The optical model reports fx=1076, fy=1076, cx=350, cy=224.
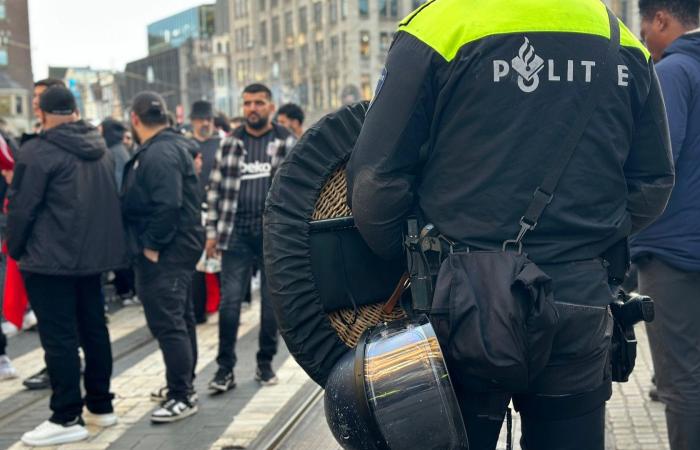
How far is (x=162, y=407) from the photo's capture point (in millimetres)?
6203

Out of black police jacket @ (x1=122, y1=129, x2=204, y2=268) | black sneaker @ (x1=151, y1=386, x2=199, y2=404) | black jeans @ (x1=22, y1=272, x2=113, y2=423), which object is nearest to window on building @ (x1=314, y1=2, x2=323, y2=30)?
black sneaker @ (x1=151, y1=386, x2=199, y2=404)

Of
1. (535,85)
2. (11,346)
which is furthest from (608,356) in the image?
(11,346)

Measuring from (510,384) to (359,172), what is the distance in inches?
24.5

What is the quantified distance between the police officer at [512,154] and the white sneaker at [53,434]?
358 cm

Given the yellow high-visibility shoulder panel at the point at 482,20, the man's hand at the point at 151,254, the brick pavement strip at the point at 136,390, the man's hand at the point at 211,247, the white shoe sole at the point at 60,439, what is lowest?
the brick pavement strip at the point at 136,390

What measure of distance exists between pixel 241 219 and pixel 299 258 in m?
4.36

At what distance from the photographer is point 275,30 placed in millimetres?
102188

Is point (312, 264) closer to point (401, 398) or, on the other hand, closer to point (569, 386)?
point (401, 398)

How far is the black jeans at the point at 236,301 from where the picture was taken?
697 centimetres

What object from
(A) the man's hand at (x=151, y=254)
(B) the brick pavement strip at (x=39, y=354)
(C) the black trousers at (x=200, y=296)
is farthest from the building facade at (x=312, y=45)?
(A) the man's hand at (x=151, y=254)

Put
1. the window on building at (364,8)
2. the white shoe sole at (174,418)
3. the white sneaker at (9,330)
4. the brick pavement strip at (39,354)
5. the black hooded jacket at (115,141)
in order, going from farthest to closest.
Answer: the window on building at (364,8), the black hooded jacket at (115,141), the white sneaker at (9,330), the brick pavement strip at (39,354), the white shoe sole at (174,418)

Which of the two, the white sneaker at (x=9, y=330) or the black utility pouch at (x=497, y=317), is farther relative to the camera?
the white sneaker at (x=9, y=330)

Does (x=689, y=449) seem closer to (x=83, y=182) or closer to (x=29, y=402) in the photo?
(x=83, y=182)

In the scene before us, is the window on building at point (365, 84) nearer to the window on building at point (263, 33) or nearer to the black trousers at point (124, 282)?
the window on building at point (263, 33)
